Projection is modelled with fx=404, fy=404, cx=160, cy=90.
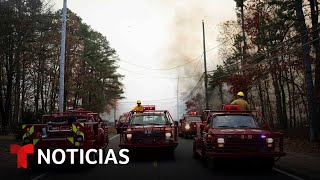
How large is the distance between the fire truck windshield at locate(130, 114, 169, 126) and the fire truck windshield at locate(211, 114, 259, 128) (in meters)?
3.46

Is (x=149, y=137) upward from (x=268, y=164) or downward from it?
upward

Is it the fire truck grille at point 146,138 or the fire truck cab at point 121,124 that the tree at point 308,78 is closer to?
the fire truck cab at point 121,124

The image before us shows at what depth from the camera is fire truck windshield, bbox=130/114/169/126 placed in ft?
52.1

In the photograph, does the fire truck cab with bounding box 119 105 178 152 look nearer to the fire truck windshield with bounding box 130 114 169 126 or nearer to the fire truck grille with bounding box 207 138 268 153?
the fire truck windshield with bounding box 130 114 169 126

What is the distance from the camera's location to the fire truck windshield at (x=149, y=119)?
625 inches

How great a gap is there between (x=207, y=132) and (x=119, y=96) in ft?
218

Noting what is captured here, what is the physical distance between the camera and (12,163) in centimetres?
1416

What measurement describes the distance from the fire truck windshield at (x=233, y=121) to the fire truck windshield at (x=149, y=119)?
346 centimetres

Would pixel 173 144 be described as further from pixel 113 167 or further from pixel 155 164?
pixel 113 167

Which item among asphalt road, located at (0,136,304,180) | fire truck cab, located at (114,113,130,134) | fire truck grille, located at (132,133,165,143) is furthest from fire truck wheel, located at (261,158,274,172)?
fire truck cab, located at (114,113,130,134)

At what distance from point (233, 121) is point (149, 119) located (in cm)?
436

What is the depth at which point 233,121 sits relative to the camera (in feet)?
41.5

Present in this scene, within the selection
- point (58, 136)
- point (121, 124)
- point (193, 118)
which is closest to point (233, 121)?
point (58, 136)

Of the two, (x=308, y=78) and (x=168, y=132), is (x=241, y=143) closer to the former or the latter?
(x=168, y=132)
